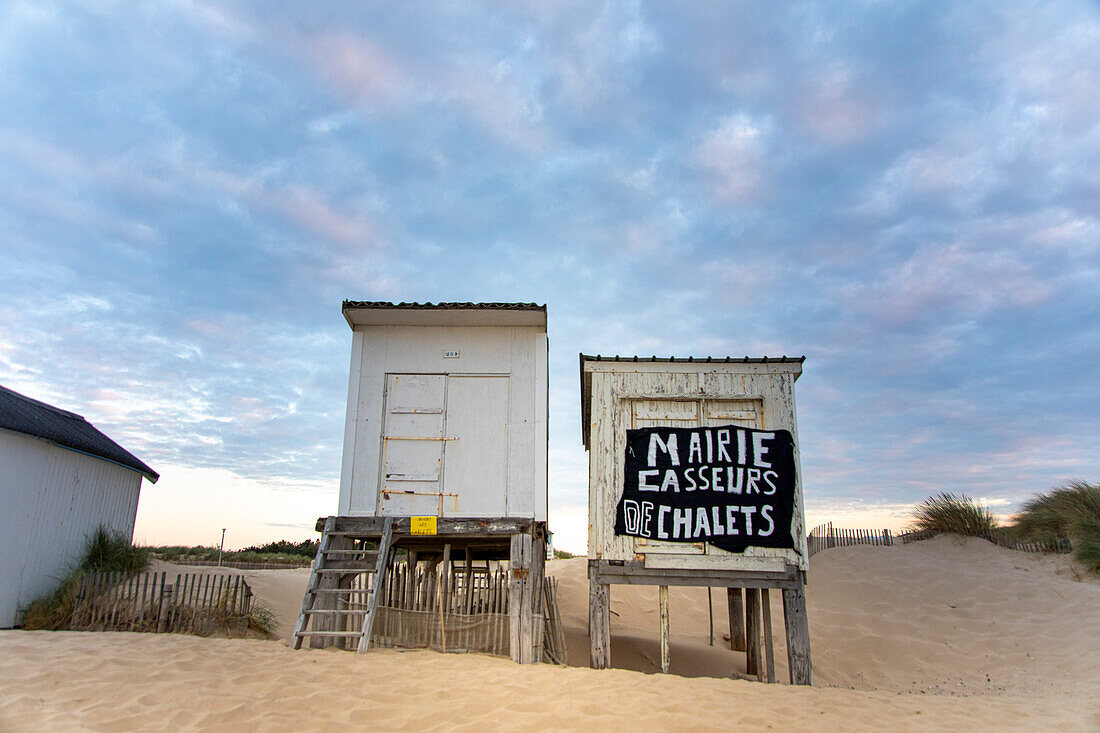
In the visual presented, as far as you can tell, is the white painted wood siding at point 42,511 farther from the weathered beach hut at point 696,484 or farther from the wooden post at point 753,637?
the wooden post at point 753,637

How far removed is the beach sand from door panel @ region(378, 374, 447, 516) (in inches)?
90.9

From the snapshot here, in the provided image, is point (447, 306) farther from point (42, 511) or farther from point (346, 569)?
point (42, 511)

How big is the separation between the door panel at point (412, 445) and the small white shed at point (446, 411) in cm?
2

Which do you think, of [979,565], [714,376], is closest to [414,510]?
[714,376]

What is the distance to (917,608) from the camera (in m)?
17.0

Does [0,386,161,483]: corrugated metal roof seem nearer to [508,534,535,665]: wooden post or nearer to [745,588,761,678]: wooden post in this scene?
[508,534,535,665]: wooden post

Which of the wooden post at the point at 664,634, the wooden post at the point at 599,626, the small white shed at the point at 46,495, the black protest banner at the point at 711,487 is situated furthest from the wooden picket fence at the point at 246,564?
the black protest banner at the point at 711,487

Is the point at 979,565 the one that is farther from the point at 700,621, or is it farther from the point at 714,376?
the point at 714,376

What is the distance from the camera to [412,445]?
11.3 metres

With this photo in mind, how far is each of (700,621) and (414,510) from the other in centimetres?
1084

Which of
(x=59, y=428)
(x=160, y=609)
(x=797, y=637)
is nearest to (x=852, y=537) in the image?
(x=797, y=637)

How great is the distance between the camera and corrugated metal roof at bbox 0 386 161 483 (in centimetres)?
1358

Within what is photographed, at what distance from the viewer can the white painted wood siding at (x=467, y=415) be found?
1099cm

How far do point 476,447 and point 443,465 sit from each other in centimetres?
62
